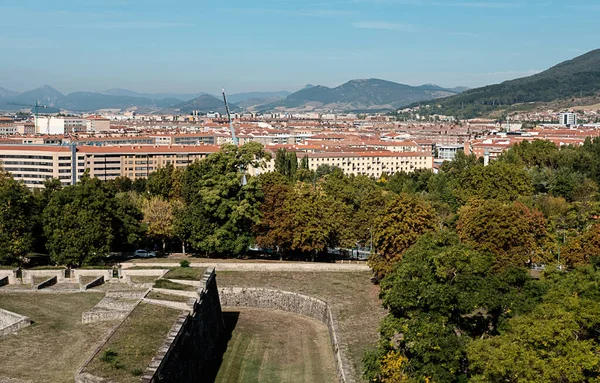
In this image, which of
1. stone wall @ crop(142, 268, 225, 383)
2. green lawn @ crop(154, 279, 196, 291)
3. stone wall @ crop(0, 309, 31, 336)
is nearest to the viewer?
stone wall @ crop(142, 268, 225, 383)

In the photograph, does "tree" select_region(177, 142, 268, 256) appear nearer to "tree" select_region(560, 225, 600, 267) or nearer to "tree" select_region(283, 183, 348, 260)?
"tree" select_region(283, 183, 348, 260)

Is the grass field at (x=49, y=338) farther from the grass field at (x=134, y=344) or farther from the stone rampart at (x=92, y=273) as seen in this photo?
the stone rampart at (x=92, y=273)

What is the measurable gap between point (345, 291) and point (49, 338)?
700 inches

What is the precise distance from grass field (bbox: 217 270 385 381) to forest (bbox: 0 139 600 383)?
1.54 meters

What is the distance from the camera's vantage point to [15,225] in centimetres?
4197

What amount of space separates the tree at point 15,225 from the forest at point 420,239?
74 mm

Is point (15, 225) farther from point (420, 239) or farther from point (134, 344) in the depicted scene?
point (420, 239)

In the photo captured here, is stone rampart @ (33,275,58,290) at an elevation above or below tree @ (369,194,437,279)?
below

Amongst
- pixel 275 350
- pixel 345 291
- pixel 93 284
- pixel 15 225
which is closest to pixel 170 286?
pixel 93 284

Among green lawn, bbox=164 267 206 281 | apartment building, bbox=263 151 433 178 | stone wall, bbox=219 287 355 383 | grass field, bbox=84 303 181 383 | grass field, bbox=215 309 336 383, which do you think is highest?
apartment building, bbox=263 151 433 178

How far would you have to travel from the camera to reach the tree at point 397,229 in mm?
40906

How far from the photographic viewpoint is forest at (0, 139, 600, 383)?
77.3 feet

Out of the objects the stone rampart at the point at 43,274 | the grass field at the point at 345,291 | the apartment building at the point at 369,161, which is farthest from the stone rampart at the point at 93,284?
the apartment building at the point at 369,161

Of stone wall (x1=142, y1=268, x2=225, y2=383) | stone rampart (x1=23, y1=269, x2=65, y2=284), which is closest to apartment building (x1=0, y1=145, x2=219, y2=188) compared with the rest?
stone rampart (x1=23, y1=269, x2=65, y2=284)
